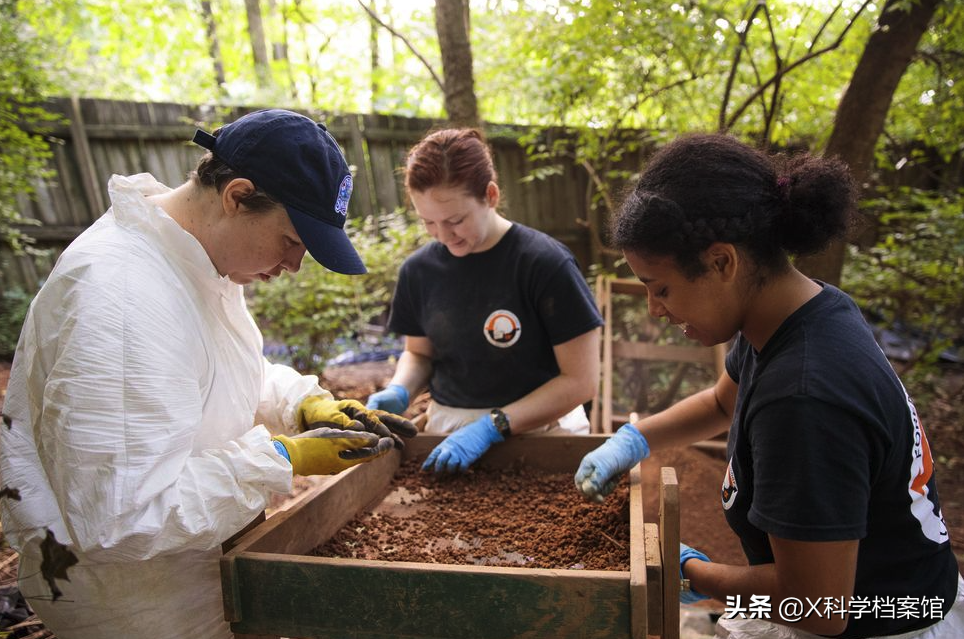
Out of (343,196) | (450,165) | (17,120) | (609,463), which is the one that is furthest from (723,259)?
(17,120)

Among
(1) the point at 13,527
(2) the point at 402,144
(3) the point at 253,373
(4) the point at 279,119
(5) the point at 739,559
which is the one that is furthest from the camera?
(2) the point at 402,144

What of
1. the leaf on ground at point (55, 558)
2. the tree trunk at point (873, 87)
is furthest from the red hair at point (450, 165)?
the tree trunk at point (873, 87)

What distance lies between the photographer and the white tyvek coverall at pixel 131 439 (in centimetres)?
119

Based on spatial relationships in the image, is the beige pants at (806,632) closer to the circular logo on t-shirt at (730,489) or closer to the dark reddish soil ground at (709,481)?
the circular logo on t-shirt at (730,489)

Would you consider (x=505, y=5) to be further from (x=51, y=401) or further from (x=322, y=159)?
(x=51, y=401)

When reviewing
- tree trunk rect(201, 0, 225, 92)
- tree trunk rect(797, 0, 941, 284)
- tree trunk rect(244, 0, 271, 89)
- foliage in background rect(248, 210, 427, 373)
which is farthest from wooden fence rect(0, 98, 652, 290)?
tree trunk rect(201, 0, 225, 92)

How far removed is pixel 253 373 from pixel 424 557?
0.69 metres

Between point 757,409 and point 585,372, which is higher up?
point 757,409

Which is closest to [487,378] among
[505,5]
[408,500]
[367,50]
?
[408,500]

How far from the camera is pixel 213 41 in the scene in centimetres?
1252

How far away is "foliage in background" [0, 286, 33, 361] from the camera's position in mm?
5691

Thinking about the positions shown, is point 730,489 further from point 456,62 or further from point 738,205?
point 456,62

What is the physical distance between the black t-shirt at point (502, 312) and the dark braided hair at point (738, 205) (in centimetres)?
89

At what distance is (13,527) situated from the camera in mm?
1354
